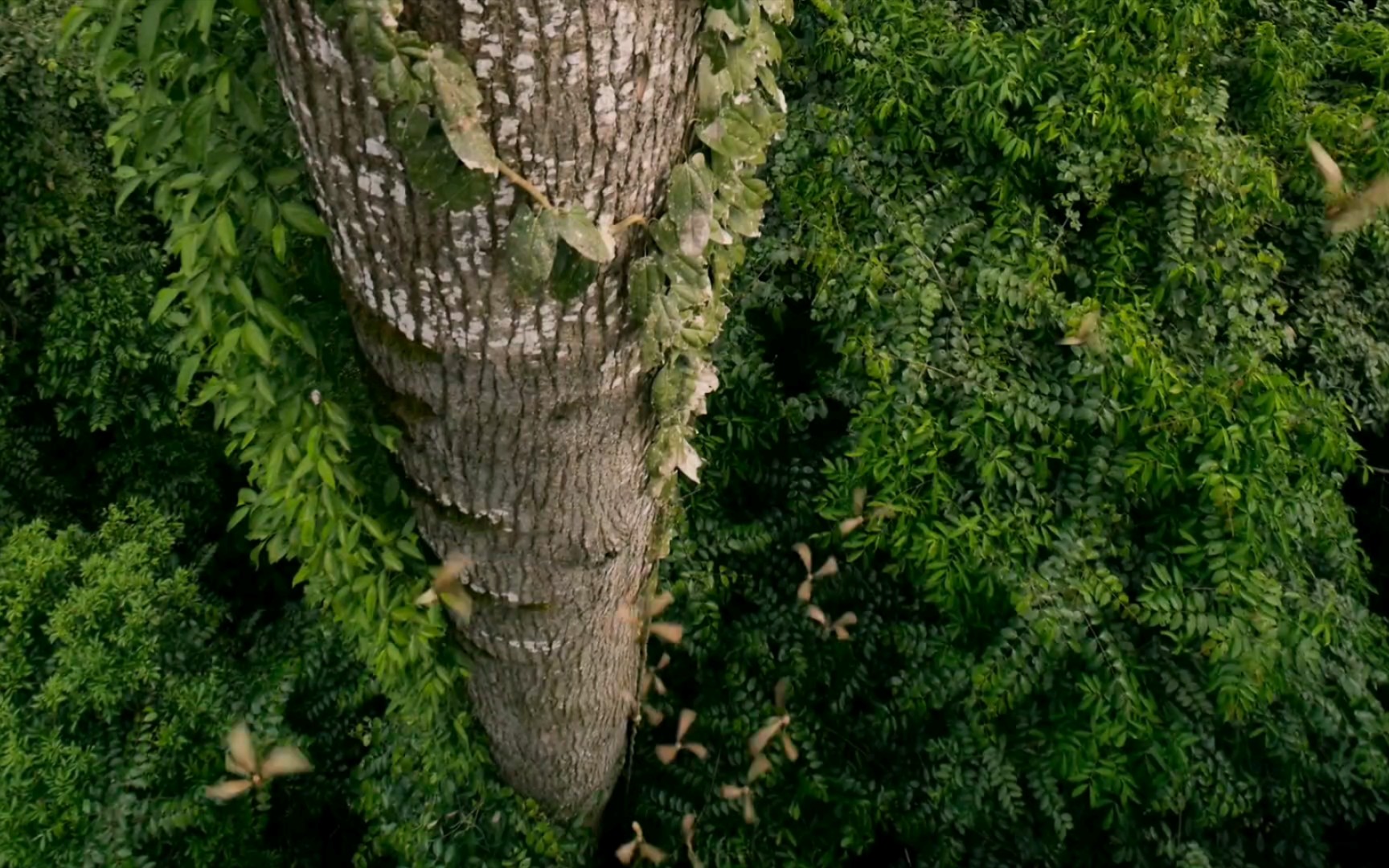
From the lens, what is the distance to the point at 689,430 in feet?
5.58

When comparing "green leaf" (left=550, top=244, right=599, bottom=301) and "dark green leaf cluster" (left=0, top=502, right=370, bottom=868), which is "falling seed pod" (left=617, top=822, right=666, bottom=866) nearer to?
"dark green leaf cluster" (left=0, top=502, right=370, bottom=868)

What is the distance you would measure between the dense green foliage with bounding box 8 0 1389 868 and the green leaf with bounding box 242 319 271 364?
0.89 meters

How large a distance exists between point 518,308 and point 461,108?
31 cm

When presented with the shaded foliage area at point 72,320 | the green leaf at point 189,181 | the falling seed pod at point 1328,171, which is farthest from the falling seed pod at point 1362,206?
the shaded foliage area at point 72,320

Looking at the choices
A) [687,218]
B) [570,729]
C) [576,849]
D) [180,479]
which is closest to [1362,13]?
[687,218]

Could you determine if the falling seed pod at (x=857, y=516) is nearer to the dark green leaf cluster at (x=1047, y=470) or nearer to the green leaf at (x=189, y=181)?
the dark green leaf cluster at (x=1047, y=470)

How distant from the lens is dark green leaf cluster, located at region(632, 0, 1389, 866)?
2383mm

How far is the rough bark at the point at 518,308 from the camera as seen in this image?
100cm

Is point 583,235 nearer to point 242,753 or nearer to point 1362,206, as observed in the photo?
point 242,753

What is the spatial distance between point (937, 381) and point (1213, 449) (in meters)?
0.69

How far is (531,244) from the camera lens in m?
1.07

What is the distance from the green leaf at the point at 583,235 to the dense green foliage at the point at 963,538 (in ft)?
4.02

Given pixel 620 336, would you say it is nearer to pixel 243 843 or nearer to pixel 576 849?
pixel 576 849

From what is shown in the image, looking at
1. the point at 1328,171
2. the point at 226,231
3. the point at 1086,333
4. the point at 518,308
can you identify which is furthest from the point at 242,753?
the point at 1328,171
